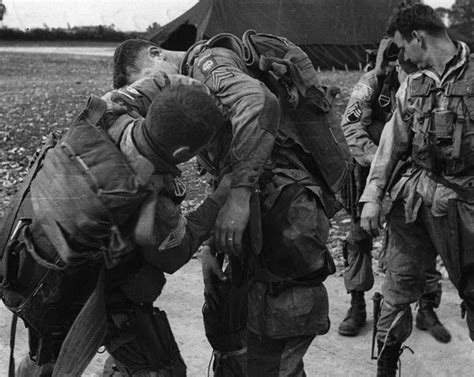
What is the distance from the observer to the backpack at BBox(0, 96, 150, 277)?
263 centimetres

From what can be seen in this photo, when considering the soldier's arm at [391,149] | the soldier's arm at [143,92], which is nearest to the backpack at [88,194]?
the soldier's arm at [143,92]

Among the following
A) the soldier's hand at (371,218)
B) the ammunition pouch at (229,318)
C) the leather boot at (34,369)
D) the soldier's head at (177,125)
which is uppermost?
the soldier's head at (177,125)

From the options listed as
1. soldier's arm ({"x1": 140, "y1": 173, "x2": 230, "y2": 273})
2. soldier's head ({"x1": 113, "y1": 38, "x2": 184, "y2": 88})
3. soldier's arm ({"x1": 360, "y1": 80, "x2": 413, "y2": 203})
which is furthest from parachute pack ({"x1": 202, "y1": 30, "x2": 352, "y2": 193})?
soldier's arm ({"x1": 140, "y1": 173, "x2": 230, "y2": 273})

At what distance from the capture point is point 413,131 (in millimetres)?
4168

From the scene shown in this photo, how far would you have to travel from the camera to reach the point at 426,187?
418 centimetres

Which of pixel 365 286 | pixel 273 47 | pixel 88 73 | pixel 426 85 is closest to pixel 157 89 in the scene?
pixel 273 47

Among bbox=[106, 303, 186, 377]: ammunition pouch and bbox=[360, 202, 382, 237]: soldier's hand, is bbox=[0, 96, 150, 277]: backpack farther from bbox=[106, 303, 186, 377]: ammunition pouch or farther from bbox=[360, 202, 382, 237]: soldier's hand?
bbox=[360, 202, 382, 237]: soldier's hand

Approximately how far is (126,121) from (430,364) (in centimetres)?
291

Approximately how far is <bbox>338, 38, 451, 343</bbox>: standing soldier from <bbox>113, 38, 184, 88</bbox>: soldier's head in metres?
1.99

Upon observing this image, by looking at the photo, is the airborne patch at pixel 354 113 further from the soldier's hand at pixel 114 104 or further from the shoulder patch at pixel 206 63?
the soldier's hand at pixel 114 104

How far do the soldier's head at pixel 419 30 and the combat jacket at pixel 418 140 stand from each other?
0.35ft

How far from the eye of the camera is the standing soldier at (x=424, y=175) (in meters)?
3.99

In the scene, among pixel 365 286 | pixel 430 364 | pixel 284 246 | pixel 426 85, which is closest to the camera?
pixel 284 246

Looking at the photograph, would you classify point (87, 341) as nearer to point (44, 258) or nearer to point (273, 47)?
point (44, 258)
